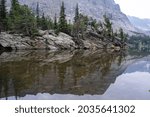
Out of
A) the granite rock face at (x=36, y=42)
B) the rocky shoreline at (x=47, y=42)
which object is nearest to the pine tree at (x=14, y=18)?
the rocky shoreline at (x=47, y=42)

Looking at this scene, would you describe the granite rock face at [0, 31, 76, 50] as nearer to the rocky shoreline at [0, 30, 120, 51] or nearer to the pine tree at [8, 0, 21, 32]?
the rocky shoreline at [0, 30, 120, 51]

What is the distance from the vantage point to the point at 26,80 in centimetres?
2650

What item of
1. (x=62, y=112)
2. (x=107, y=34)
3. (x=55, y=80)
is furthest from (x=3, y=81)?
(x=107, y=34)

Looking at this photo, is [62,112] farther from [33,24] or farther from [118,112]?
[33,24]

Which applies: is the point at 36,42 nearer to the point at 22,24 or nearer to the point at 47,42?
the point at 47,42

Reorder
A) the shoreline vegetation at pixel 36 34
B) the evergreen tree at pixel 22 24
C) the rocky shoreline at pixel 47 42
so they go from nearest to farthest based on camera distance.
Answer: the rocky shoreline at pixel 47 42 < the shoreline vegetation at pixel 36 34 < the evergreen tree at pixel 22 24

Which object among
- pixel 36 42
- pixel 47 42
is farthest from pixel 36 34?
pixel 47 42

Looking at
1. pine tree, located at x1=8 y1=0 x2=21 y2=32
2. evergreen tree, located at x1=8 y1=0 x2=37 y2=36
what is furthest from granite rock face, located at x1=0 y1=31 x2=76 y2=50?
pine tree, located at x1=8 y1=0 x2=21 y2=32

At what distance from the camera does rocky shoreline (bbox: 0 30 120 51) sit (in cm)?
9025

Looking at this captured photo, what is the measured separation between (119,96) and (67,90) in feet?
13.9

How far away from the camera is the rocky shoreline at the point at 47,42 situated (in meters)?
90.2

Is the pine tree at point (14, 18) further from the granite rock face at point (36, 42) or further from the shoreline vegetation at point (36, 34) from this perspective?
the granite rock face at point (36, 42)

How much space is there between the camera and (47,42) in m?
103

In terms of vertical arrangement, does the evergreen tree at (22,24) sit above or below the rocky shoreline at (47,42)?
above
